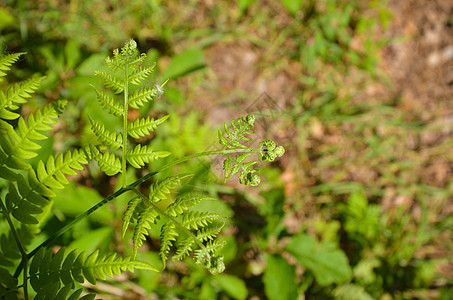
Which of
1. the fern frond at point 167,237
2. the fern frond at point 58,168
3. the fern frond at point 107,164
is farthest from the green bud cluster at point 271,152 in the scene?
the fern frond at point 58,168

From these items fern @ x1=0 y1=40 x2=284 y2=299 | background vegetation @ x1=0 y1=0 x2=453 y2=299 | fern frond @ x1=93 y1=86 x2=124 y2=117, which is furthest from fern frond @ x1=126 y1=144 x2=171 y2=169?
background vegetation @ x1=0 y1=0 x2=453 y2=299

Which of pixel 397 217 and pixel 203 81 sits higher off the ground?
pixel 203 81

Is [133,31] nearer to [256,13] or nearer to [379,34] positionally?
[256,13]

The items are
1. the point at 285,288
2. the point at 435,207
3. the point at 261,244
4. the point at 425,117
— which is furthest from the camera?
the point at 425,117

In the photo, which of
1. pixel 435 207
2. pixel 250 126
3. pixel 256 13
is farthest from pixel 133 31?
pixel 435 207

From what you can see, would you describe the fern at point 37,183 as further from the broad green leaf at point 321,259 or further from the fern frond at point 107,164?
the broad green leaf at point 321,259

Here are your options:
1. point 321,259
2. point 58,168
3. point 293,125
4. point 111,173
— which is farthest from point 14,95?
point 293,125
